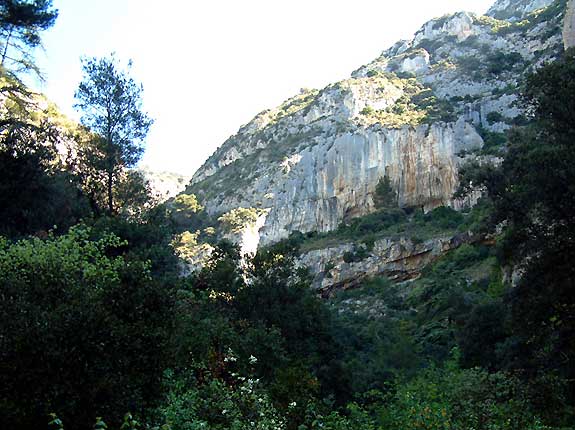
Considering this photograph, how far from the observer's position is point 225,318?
1888cm

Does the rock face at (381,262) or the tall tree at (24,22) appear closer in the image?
the tall tree at (24,22)

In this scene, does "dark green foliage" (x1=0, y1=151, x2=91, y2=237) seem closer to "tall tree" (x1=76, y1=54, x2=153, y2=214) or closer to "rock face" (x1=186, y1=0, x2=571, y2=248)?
"tall tree" (x1=76, y1=54, x2=153, y2=214)

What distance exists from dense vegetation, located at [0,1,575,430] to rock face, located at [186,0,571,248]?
32994 mm

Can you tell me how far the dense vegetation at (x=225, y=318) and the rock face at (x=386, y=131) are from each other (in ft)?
108

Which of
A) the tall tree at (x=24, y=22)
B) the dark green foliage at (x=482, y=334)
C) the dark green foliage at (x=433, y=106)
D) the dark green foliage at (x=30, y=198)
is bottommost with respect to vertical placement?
the dark green foliage at (x=482, y=334)

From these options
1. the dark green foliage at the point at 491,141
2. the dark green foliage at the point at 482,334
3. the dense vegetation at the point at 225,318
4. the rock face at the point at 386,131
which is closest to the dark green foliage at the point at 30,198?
the dense vegetation at the point at 225,318

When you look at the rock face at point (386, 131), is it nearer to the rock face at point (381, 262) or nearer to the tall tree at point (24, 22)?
the rock face at point (381, 262)

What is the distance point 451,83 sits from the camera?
276 feet

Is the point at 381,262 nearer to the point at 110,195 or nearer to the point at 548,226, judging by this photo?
the point at 110,195

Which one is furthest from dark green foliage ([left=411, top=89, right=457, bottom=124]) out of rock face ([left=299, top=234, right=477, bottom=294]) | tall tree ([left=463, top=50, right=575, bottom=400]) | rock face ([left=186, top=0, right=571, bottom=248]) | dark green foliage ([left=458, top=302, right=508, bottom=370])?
tall tree ([left=463, top=50, right=575, bottom=400])

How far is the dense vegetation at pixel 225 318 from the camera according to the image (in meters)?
7.27

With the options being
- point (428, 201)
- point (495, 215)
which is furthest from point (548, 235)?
point (428, 201)

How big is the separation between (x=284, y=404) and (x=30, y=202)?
12571 millimetres

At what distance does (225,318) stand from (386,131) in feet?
173
